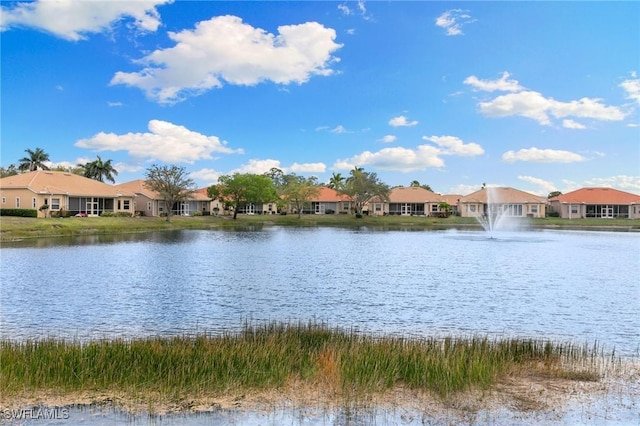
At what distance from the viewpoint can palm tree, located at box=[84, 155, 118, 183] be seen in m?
93.0

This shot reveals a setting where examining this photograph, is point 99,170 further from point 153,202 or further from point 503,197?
point 503,197

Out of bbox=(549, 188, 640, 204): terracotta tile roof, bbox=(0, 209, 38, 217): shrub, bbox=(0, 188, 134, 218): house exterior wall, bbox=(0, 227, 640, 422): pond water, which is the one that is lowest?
bbox=(0, 227, 640, 422): pond water

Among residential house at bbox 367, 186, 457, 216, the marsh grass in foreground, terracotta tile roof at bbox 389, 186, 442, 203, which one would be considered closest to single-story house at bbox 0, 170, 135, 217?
residential house at bbox 367, 186, 457, 216

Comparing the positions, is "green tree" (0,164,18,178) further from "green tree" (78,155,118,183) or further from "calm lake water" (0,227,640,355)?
"calm lake water" (0,227,640,355)

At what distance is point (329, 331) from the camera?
11.7 metres

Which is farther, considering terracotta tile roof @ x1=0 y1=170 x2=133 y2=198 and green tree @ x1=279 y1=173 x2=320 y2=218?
green tree @ x1=279 y1=173 x2=320 y2=218

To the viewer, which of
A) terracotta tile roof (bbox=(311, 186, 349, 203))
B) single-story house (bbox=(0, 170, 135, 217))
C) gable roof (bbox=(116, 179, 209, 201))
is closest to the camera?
single-story house (bbox=(0, 170, 135, 217))

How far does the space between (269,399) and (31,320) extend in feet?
34.8

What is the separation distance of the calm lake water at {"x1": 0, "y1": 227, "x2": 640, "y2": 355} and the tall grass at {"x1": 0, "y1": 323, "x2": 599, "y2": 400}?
3.75 metres

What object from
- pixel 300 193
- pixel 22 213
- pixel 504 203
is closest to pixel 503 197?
pixel 504 203

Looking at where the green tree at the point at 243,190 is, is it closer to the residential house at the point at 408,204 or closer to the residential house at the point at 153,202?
the residential house at the point at 153,202

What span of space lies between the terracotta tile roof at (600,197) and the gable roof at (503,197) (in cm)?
466

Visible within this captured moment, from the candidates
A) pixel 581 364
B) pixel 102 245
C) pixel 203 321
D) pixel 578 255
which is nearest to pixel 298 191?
pixel 102 245

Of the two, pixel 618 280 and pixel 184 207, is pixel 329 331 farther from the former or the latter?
pixel 184 207
